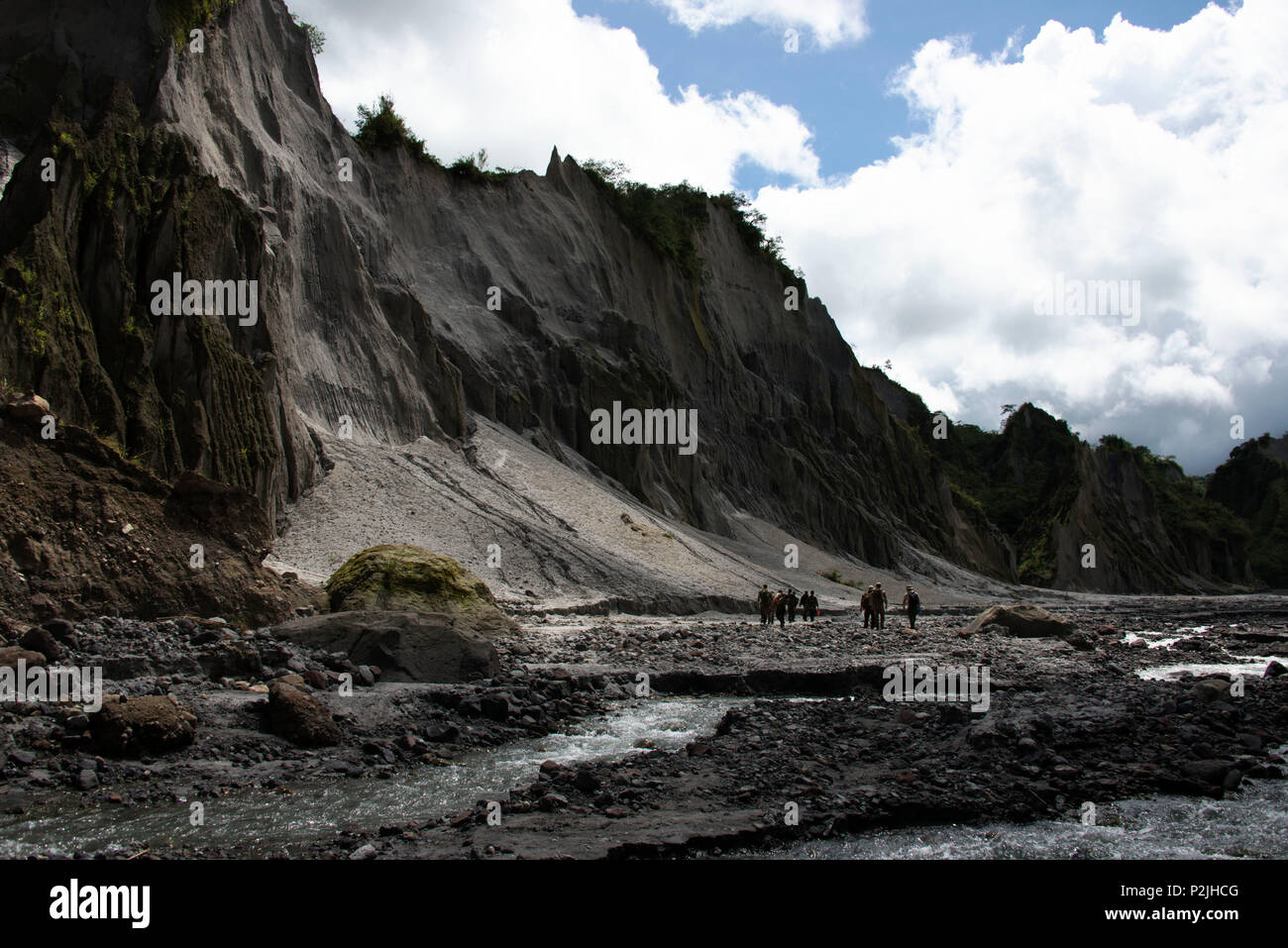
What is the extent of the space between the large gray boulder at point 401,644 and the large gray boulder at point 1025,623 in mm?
14173

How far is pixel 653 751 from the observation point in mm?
9773

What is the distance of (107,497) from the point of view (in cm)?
1333

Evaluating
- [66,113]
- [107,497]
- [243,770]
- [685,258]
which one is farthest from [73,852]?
[685,258]

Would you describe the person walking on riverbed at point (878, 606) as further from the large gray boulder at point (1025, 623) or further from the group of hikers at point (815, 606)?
the large gray boulder at point (1025, 623)

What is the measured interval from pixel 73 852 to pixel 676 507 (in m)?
39.1

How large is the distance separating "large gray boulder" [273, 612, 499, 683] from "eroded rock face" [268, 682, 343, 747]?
9.04ft

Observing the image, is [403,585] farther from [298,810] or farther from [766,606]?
[766,606]

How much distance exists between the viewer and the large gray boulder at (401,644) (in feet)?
42.1

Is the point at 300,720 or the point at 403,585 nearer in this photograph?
the point at 300,720

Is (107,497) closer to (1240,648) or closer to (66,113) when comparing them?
(66,113)
